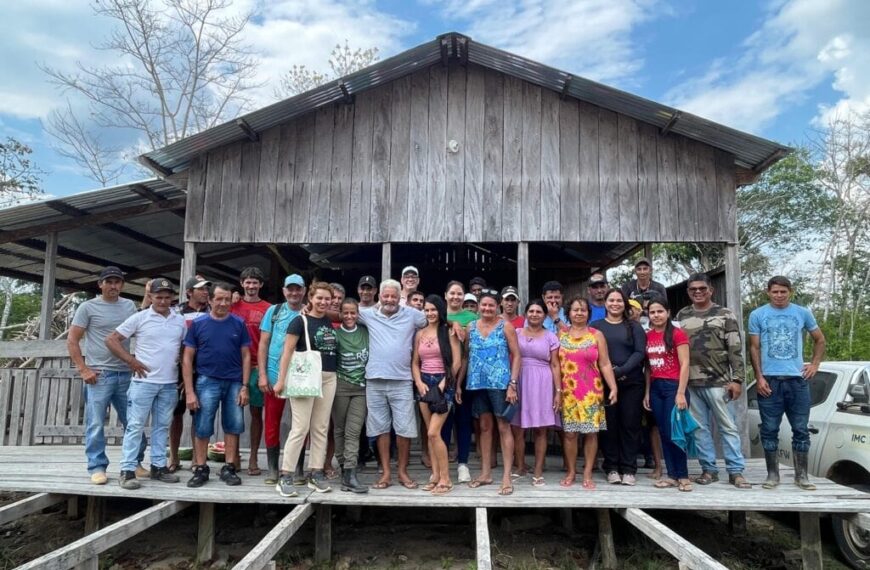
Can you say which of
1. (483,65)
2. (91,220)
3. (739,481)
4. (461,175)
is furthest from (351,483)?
(91,220)

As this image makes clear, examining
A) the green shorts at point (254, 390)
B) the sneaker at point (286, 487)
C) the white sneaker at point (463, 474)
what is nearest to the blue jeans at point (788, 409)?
the white sneaker at point (463, 474)

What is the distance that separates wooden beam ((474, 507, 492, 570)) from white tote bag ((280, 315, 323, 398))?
63.1 inches

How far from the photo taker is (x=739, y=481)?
491 cm

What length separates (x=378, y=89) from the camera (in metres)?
6.79

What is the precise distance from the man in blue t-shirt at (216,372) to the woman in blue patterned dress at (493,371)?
2079 mm

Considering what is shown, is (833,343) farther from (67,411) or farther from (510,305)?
(67,411)

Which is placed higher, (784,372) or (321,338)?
(321,338)

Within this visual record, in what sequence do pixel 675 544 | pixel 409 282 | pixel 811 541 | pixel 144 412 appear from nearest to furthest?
pixel 675 544 → pixel 811 541 → pixel 144 412 → pixel 409 282

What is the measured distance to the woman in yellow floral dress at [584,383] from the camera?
16.0ft

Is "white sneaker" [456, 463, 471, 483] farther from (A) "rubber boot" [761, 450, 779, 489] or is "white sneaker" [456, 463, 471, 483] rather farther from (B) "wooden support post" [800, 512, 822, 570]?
(B) "wooden support post" [800, 512, 822, 570]

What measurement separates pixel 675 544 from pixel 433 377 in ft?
7.16

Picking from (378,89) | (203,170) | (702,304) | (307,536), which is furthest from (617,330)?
(203,170)

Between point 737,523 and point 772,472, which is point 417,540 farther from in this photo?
point 737,523

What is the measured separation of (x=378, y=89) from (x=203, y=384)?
408 centimetres
